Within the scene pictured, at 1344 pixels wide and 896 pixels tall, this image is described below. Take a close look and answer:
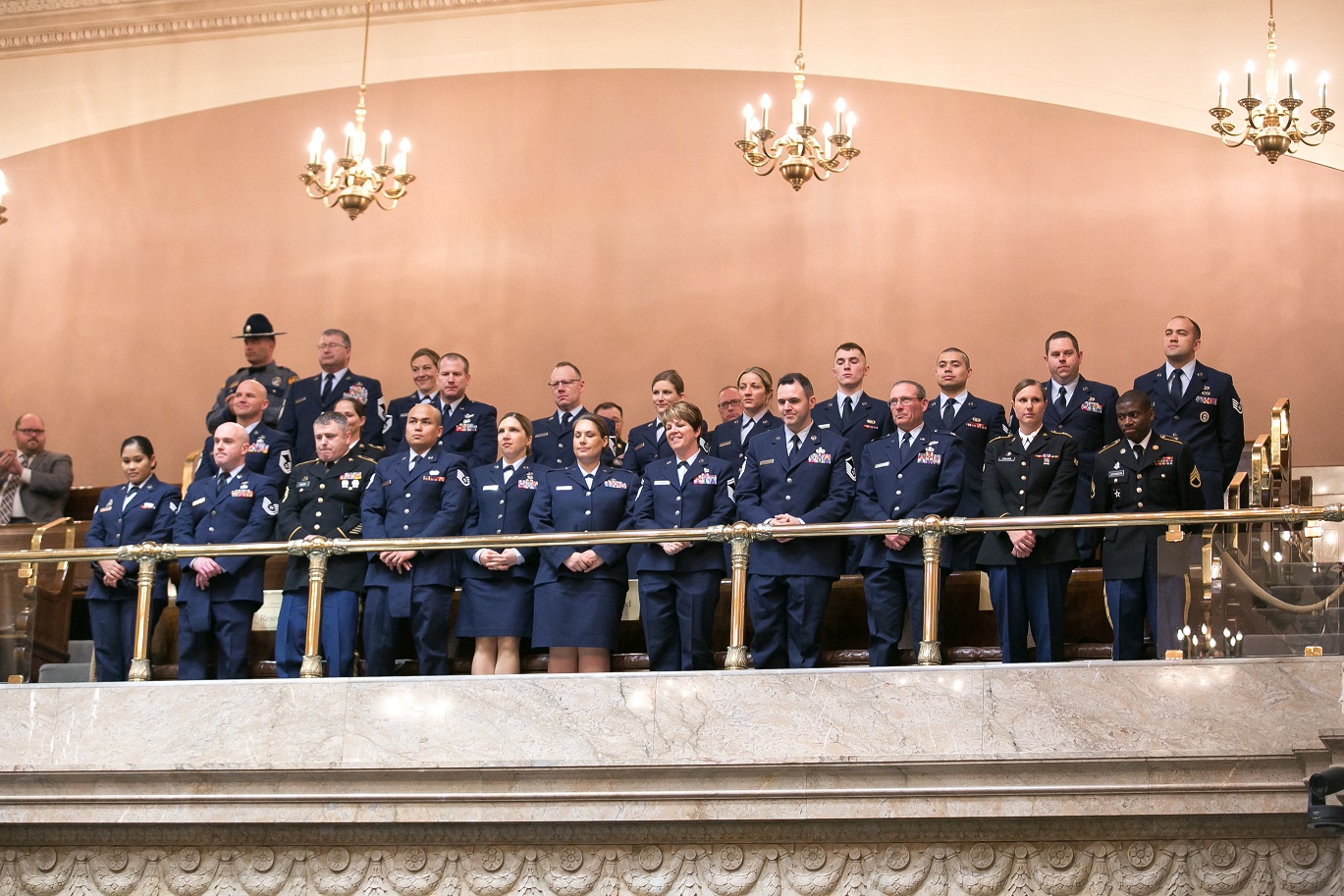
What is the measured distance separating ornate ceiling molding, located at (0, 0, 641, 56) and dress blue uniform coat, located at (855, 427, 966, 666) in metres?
5.30

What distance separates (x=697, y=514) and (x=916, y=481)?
0.88 m

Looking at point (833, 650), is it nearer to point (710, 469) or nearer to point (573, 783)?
point (710, 469)

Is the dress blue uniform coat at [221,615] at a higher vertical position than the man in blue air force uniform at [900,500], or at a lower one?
lower

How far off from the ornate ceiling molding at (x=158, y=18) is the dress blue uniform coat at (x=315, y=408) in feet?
10.7

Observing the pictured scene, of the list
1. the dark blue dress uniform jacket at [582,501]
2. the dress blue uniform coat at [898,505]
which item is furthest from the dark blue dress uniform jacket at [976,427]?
the dark blue dress uniform jacket at [582,501]

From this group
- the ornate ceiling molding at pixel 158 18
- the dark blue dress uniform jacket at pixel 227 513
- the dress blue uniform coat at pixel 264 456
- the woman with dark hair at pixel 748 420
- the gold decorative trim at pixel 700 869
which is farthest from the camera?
the ornate ceiling molding at pixel 158 18

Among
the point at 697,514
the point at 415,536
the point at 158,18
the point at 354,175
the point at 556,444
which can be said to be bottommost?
the point at 415,536

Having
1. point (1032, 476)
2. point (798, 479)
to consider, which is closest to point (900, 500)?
point (798, 479)

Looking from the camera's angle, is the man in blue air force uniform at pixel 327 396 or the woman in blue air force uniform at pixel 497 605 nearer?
the woman in blue air force uniform at pixel 497 605

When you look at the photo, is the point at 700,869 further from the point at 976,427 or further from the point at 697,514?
the point at 976,427

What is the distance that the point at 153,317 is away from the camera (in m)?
11.7

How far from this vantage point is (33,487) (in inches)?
371

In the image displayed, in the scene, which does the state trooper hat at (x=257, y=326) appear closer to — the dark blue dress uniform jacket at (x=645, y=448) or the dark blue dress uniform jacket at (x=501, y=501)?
the dark blue dress uniform jacket at (x=645, y=448)

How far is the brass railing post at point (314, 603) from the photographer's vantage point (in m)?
6.82
